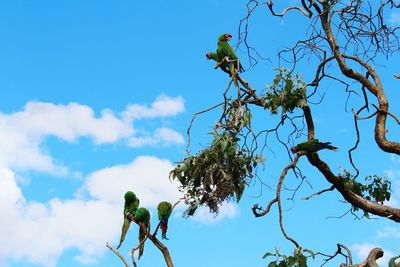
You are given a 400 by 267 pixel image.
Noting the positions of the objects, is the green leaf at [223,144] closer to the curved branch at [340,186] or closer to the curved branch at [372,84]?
the curved branch at [340,186]

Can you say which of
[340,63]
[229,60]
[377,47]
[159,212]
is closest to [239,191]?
[159,212]

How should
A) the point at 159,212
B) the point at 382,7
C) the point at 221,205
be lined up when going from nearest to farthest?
1. the point at 221,205
2. the point at 159,212
3. the point at 382,7

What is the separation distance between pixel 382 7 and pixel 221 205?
2500 millimetres

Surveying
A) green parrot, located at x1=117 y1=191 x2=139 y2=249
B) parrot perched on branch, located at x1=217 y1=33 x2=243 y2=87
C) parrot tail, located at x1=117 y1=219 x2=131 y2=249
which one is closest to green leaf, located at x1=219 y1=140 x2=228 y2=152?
parrot perched on branch, located at x1=217 y1=33 x2=243 y2=87

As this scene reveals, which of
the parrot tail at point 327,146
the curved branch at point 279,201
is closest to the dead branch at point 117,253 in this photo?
the curved branch at point 279,201

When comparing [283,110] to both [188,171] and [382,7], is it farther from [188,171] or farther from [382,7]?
[382,7]

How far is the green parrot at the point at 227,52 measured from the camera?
229 inches

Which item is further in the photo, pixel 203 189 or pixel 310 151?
pixel 310 151

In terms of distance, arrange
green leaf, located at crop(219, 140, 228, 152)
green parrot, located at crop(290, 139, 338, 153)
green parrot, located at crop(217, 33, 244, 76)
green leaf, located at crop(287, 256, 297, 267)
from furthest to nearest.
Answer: green parrot, located at crop(217, 33, 244, 76) → green parrot, located at crop(290, 139, 338, 153) → green leaf, located at crop(219, 140, 228, 152) → green leaf, located at crop(287, 256, 297, 267)

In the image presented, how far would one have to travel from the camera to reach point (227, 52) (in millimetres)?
5891

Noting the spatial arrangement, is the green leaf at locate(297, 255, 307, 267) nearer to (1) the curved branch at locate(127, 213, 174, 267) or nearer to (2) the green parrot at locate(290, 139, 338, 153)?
(2) the green parrot at locate(290, 139, 338, 153)

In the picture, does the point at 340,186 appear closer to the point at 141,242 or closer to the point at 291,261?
the point at 291,261

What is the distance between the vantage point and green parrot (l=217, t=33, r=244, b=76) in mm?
5809

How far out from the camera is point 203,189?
5.45 metres
